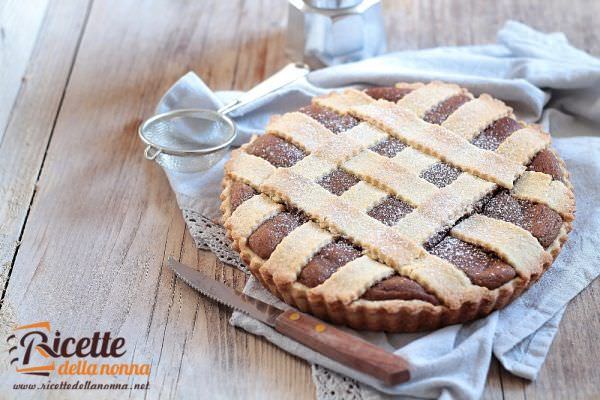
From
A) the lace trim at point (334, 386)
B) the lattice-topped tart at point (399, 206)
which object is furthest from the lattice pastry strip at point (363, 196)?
the lace trim at point (334, 386)

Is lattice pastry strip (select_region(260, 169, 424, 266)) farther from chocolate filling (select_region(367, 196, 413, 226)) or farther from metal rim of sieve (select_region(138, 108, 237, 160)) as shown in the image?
metal rim of sieve (select_region(138, 108, 237, 160))

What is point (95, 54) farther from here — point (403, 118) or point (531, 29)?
point (531, 29)

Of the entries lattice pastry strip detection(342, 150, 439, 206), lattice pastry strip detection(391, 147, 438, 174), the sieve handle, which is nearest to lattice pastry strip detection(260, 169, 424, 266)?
lattice pastry strip detection(342, 150, 439, 206)

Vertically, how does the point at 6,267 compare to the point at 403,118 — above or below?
below

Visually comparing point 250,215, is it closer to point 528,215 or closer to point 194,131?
point 194,131

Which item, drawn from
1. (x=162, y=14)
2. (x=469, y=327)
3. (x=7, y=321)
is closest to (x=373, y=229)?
(x=469, y=327)

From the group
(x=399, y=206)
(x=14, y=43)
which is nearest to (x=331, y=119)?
(x=399, y=206)

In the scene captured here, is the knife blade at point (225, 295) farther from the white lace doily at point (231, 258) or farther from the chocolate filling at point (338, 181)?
the chocolate filling at point (338, 181)
